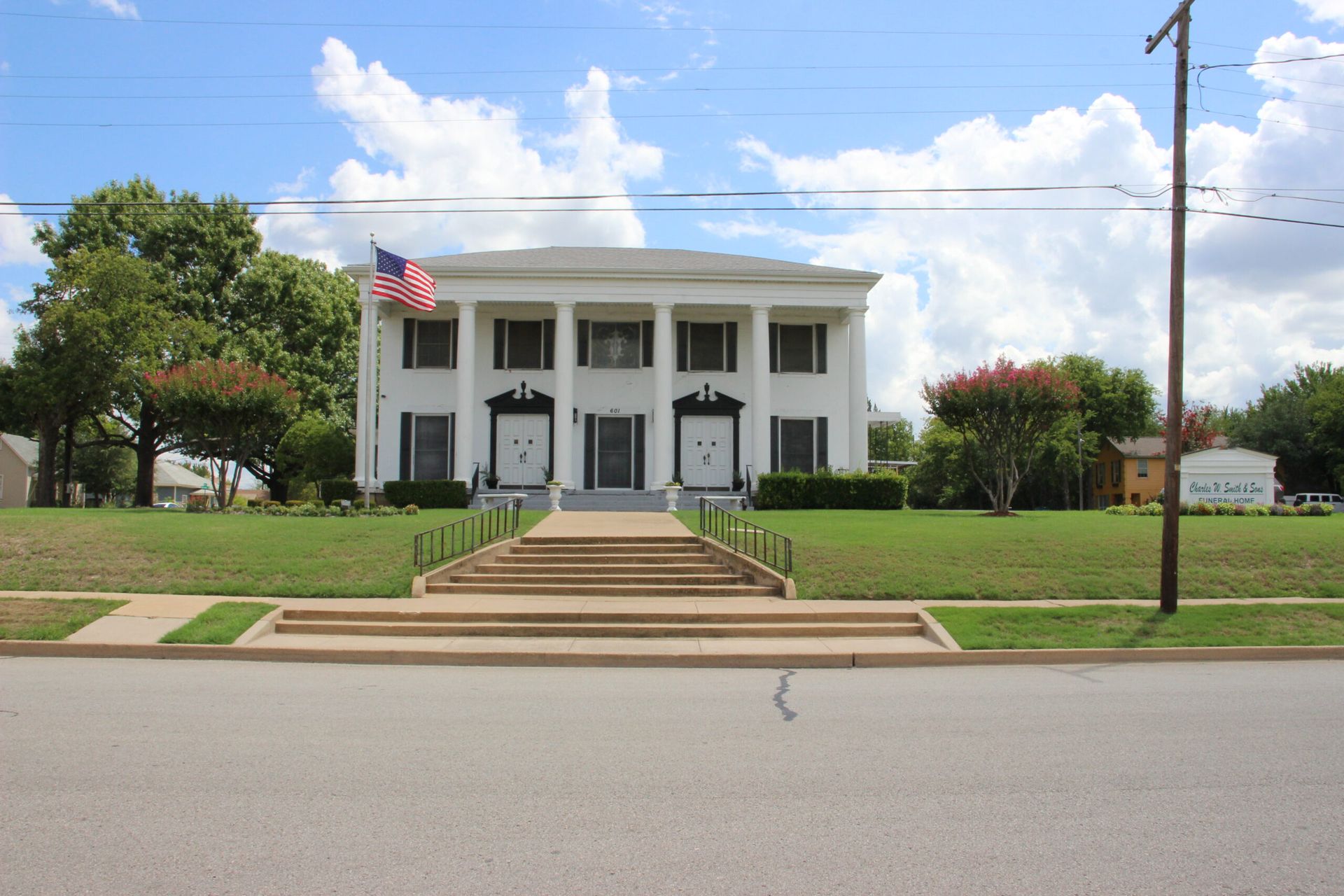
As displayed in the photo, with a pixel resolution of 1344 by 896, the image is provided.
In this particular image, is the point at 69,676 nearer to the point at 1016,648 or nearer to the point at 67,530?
the point at 67,530

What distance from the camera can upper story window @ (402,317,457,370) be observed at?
3137 centimetres

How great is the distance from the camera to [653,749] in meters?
6.64

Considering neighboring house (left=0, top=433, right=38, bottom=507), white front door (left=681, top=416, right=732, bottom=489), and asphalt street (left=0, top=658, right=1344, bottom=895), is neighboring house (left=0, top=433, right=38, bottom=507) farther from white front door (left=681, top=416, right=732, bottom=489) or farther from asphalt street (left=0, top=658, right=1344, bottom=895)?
asphalt street (left=0, top=658, right=1344, bottom=895)

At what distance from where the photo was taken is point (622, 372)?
1244 inches

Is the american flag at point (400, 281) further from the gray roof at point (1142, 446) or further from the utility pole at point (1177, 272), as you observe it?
the gray roof at point (1142, 446)

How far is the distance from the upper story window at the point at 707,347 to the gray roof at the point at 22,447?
157 ft

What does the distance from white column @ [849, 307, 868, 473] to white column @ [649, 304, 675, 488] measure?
239 inches

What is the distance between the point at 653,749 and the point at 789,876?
250cm

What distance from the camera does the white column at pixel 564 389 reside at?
29688 millimetres

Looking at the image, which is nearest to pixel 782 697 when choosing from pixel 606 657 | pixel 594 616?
pixel 606 657

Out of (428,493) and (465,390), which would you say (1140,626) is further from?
(465,390)

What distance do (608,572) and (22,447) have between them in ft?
205

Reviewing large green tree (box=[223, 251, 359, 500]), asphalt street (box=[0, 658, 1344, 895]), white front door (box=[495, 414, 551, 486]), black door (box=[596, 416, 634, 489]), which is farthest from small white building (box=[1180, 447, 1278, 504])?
large green tree (box=[223, 251, 359, 500])

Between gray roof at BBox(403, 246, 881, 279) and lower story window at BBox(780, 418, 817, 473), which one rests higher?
gray roof at BBox(403, 246, 881, 279)
